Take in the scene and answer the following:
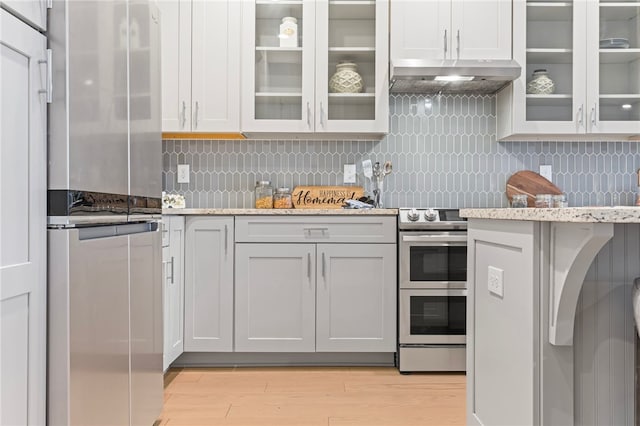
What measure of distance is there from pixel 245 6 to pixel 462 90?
1.47 m

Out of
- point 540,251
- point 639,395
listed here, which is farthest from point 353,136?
point 639,395

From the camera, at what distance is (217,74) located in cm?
298

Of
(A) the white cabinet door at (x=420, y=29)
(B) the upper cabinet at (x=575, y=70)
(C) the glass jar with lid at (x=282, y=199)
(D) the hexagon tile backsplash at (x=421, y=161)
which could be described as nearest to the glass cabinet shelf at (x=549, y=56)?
(B) the upper cabinet at (x=575, y=70)

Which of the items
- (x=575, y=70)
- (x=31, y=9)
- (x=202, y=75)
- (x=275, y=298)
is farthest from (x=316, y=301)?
(x=575, y=70)

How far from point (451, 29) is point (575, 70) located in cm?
80

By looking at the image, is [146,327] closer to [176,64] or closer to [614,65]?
[176,64]

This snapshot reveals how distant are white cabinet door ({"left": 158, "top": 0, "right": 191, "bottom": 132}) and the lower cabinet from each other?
0.91 meters

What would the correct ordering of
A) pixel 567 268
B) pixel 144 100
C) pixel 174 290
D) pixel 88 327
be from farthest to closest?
1. pixel 174 290
2. pixel 144 100
3. pixel 88 327
4. pixel 567 268

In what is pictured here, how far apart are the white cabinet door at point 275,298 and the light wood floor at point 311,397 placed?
174mm

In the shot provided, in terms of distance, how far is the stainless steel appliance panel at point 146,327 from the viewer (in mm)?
1671

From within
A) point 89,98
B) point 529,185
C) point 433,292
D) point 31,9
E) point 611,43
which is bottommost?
point 433,292

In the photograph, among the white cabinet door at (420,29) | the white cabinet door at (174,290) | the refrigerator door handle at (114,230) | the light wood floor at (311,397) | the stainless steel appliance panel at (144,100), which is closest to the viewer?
the refrigerator door handle at (114,230)

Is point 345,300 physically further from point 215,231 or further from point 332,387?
point 215,231

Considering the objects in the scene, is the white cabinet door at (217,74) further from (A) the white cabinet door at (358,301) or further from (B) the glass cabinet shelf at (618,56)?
(B) the glass cabinet shelf at (618,56)
